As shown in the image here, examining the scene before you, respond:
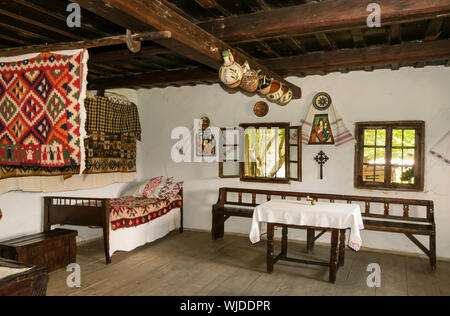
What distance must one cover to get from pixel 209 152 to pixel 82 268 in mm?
2876

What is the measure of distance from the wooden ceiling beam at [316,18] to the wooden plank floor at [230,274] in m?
2.54

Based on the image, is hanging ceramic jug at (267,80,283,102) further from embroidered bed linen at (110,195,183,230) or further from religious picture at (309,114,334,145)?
embroidered bed linen at (110,195,183,230)

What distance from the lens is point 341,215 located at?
3.92 metres

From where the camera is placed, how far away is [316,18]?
2.92 m

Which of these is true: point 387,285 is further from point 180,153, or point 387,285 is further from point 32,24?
point 32,24

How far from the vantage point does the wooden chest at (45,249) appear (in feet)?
12.9

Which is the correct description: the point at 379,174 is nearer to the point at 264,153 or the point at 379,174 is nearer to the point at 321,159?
the point at 321,159

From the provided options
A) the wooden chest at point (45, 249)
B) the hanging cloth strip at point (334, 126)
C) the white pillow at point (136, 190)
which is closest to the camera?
the wooden chest at point (45, 249)

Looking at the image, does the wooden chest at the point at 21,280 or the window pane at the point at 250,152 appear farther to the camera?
the window pane at the point at 250,152

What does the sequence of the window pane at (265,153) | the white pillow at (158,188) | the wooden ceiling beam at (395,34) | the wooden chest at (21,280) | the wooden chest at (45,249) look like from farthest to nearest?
the white pillow at (158,188) → the window pane at (265,153) → the wooden chest at (45,249) → the wooden ceiling beam at (395,34) → the wooden chest at (21,280)

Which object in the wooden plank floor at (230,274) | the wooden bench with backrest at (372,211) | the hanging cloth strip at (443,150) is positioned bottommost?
the wooden plank floor at (230,274)

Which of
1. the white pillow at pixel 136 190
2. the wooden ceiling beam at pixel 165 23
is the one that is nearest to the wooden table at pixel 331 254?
the wooden ceiling beam at pixel 165 23

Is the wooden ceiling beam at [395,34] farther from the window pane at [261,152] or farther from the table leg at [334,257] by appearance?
the window pane at [261,152]
